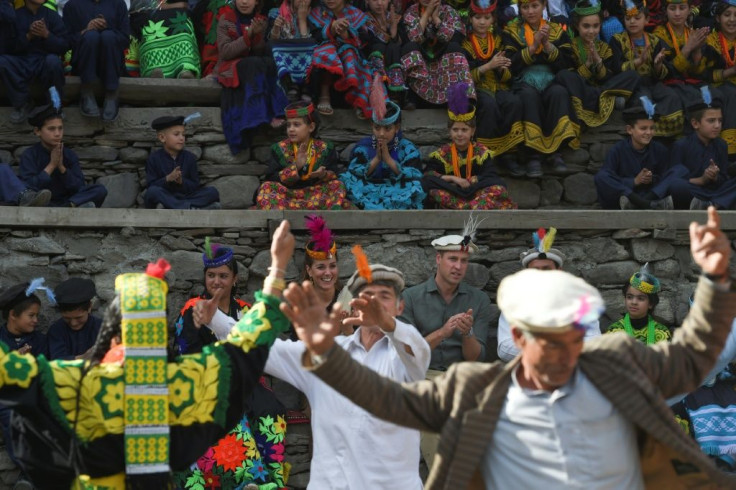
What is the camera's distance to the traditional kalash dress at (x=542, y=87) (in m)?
9.57

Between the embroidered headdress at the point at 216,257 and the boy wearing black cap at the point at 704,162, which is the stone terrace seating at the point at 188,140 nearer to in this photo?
the boy wearing black cap at the point at 704,162

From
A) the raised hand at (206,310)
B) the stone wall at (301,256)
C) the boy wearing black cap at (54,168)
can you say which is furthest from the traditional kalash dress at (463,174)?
the raised hand at (206,310)

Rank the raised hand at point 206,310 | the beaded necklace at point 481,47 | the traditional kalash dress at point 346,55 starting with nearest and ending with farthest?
the raised hand at point 206,310 → the traditional kalash dress at point 346,55 → the beaded necklace at point 481,47

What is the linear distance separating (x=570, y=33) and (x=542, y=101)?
35.2 inches

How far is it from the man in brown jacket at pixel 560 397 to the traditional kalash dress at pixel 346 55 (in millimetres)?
5595

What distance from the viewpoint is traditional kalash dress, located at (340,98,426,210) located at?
8.62m

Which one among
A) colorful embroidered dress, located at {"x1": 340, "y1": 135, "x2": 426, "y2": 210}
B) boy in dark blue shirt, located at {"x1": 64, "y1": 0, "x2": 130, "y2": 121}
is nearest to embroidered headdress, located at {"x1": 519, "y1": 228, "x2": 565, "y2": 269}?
colorful embroidered dress, located at {"x1": 340, "y1": 135, "x2": 426, "y2": 210}

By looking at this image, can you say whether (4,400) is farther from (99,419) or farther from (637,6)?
(637,6)

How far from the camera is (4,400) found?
13.2 feet

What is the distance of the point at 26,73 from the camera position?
8719mm

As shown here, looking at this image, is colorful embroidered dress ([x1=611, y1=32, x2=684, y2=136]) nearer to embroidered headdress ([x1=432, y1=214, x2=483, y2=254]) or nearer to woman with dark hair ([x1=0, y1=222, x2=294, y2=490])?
embroidered headdress ([x1=432, y1=214, x2=483, y2=254])

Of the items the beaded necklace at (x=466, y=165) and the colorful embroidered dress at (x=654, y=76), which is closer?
the beaded necklace at (x=466, y=165)

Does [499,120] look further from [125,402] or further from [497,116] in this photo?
[125,402]

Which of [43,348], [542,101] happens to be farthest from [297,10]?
[43,348]
